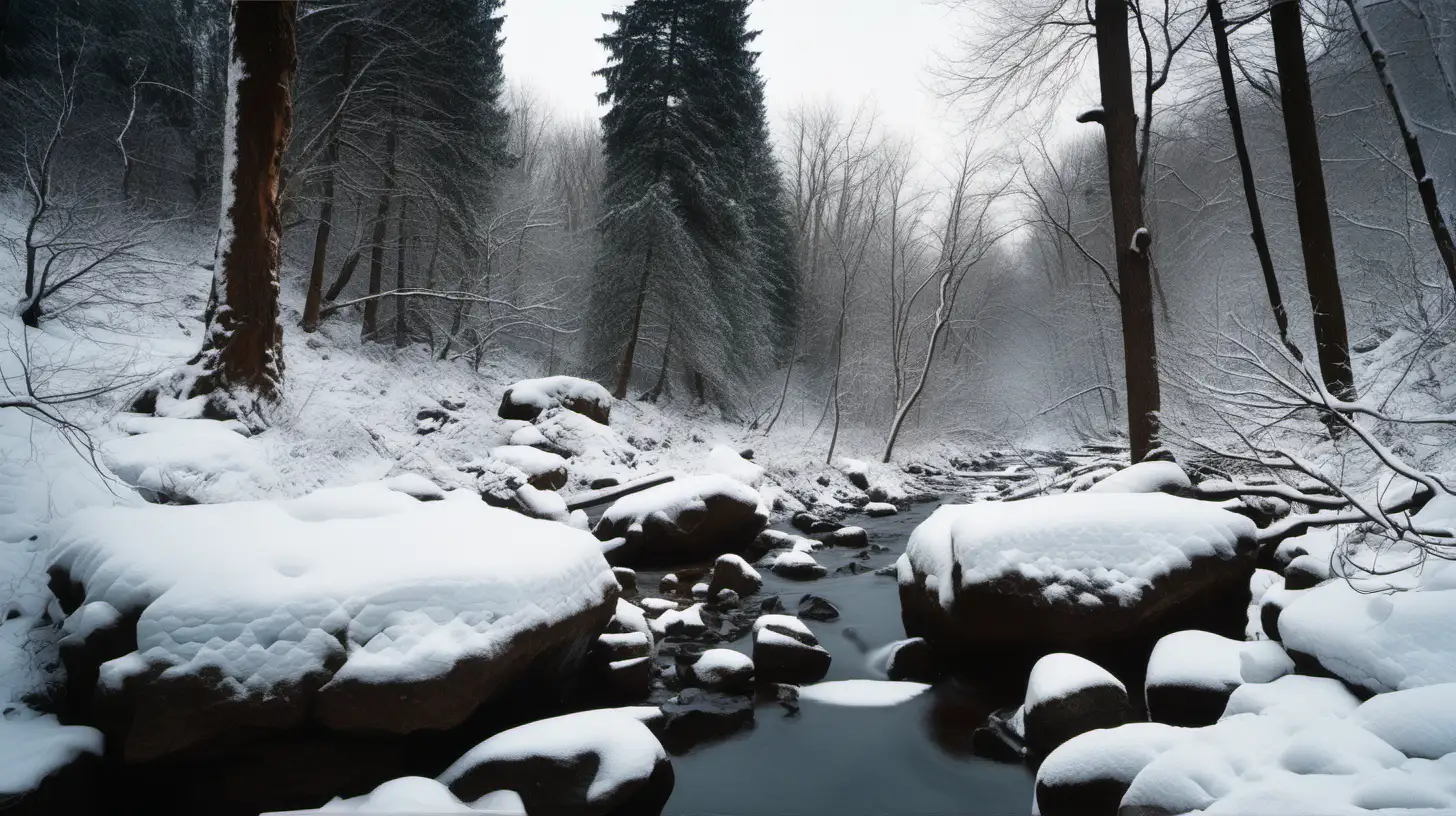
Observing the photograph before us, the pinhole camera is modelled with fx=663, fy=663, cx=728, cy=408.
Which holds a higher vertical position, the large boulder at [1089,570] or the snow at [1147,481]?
the snow at [1147,481]

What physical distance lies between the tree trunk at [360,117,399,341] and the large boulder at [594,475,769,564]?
1073 cm

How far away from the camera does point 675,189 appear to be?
1823 centimetres

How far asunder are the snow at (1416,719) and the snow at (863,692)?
282 centimetres

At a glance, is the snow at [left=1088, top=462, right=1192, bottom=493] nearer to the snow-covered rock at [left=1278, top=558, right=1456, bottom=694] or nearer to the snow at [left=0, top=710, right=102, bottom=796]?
the snow-covered rock at [left=1278, top=558, right=1456, bottom=694]

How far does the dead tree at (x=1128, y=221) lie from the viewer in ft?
25.7

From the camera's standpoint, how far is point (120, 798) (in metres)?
3.38

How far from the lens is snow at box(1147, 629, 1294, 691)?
12.6 feet

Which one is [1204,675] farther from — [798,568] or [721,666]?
[798,568]

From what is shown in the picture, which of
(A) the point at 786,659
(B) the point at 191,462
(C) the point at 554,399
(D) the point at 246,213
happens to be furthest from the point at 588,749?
(C) the point at 554,399

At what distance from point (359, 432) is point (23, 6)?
57.5 ft

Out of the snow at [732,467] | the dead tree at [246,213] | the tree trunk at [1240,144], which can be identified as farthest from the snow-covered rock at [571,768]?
the snow at [732,467]

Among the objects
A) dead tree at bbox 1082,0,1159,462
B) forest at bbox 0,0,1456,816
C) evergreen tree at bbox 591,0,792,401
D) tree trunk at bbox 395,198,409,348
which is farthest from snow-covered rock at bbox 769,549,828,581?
tree trunk at bbox 395,198,409,348

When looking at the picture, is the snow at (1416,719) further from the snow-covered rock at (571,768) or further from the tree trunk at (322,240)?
the tree trunk at (322,240)

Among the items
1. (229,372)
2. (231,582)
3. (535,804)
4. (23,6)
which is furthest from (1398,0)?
(23,6)
